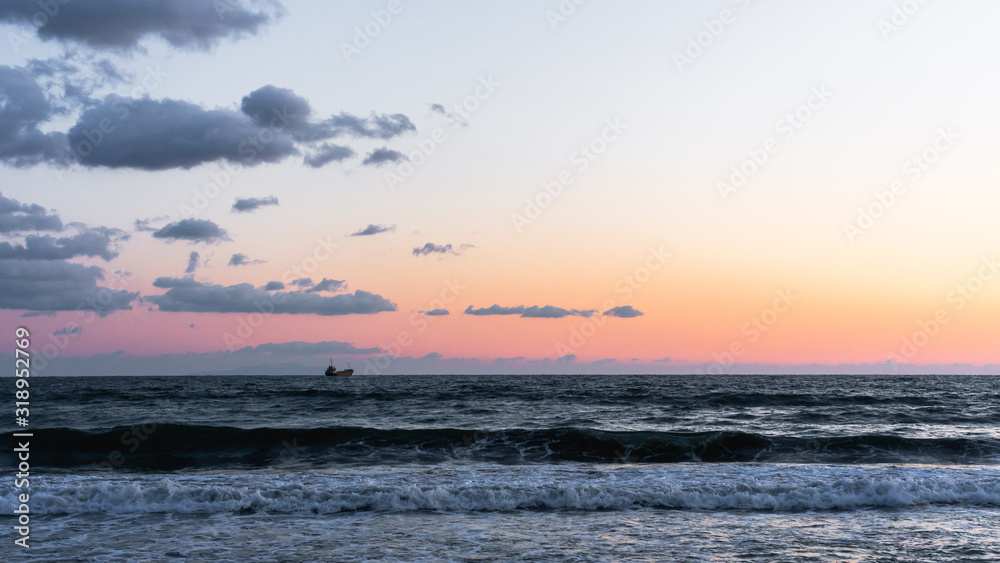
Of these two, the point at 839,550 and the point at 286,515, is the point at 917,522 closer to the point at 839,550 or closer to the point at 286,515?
the point at 839,550

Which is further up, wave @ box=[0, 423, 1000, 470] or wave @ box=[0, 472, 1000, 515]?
wave @ box=[0, 472, 1000, 515]

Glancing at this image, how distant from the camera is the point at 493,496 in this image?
1606 cm

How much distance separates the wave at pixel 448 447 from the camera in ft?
78.4

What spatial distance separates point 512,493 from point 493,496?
52cm

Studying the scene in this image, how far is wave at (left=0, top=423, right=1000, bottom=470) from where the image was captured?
78.4ft

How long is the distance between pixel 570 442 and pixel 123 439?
754 inches

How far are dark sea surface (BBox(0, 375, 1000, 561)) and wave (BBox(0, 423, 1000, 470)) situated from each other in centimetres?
14

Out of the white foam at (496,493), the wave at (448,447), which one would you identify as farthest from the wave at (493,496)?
the wave at (448,447)

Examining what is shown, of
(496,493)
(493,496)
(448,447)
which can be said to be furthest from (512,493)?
(448,447)

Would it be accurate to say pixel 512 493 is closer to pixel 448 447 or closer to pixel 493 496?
pixel 493 496

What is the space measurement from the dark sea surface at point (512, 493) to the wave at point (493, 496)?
5 centimetres

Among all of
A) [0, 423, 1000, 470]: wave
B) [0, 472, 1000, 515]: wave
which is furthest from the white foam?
[0, 423, 1000, 470]: wave

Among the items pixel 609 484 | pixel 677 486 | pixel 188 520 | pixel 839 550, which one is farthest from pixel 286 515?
pixel 839 550

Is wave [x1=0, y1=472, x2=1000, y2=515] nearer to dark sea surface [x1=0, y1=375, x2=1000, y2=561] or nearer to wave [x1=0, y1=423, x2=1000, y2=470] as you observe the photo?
dark sea surface [x1=0, y1=375, x2=1000, y2=561]
